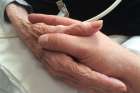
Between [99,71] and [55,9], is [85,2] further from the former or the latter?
[99,71]

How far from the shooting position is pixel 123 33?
0.88 m

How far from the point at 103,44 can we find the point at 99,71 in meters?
0.07

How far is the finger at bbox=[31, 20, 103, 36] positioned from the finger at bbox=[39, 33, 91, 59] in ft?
0.06

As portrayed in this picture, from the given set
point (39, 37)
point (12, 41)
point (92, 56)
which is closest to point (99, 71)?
point (92, 56)

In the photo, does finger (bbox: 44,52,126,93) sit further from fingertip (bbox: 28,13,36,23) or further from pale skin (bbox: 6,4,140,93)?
fingertip (bbox: 28,13,36,23)

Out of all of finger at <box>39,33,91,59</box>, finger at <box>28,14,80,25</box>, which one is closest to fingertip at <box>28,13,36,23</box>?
finger at <box>28,14,80,25</box>

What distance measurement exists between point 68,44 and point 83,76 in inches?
3.2

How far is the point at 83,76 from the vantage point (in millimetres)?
684

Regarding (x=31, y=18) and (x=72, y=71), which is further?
(x=31, y=18)

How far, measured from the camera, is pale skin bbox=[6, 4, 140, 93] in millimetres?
684

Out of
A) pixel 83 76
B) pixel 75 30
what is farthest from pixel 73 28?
pixel 83 76

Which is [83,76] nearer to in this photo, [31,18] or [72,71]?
[72,71]

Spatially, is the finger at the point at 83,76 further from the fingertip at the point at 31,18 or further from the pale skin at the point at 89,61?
the fingertip at the point at 31,18

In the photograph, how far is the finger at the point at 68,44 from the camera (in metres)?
0.69
